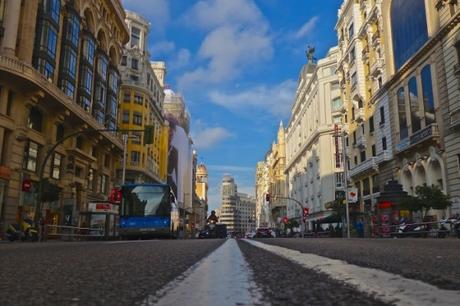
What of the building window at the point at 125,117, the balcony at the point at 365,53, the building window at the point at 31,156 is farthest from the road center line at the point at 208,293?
the building window at the point at 125,117

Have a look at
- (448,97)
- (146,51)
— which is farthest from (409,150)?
(146,51)

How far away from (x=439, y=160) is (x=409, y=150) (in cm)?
487

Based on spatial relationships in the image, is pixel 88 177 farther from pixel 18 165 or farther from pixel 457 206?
pixel 457 206

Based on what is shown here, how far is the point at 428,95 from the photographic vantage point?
32625 mm

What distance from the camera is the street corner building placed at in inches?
1085

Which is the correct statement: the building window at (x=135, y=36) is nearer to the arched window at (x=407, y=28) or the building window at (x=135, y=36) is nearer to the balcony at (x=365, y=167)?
the balcony at (x=365, y=167)

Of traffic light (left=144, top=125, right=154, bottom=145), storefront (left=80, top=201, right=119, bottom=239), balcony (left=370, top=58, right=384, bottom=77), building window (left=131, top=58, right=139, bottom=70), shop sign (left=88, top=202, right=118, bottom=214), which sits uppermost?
building window (left=131, top=58, right=139, bottom=70)

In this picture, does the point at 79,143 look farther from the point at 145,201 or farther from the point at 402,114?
the point at 402,114

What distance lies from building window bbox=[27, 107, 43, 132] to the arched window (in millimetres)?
28553

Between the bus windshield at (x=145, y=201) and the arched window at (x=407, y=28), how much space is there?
22228 millimetres

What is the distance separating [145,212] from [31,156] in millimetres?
10070

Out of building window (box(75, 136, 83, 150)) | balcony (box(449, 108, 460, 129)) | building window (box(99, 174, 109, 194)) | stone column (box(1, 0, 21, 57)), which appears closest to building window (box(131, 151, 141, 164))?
building window (box(99, 174, 109, 194))

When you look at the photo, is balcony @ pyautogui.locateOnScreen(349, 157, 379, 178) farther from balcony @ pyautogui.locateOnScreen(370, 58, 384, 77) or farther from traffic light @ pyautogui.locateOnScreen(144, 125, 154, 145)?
traffic light @ pyautogui.locateOnScreen(144, 125, 154, 145)

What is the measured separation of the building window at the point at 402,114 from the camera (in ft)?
121
